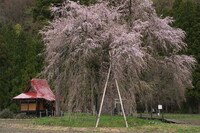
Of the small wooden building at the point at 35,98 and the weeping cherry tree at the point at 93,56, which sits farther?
the small wooden building at the point at 35,98

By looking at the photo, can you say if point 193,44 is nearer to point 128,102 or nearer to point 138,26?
point 138,26

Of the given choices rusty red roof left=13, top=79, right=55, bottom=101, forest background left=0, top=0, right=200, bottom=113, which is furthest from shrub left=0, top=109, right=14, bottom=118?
forest background left=0, top=0, right=200, bottom=113

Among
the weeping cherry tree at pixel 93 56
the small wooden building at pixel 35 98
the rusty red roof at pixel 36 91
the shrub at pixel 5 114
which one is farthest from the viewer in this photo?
the small wooden building at pixel 35 98

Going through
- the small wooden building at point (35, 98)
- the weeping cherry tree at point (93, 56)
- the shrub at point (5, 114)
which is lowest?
the shrub at point (5, 114)

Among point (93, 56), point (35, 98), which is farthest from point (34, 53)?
point (93, 56)

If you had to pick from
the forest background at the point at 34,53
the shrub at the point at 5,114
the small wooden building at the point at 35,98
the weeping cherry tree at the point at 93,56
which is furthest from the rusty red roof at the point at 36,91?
the weeping cherry tree at the point at 93,56

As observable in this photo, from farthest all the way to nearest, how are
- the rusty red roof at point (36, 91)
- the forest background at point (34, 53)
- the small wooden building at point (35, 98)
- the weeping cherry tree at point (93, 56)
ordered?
the forest background at point (34, 53) < the small wooden building at point (35, 98) < the rusty red roof at point (36, 91) < the weeping cherry tree at point (93, 56)

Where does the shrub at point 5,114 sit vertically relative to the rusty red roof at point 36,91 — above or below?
below

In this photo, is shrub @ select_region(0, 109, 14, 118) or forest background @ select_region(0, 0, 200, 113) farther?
forest background @ select_region(0, 0, 200, 113)

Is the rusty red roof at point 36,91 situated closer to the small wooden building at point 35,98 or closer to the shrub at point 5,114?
the small wooden building at point 35,98

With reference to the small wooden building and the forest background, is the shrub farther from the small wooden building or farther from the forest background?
the forest background

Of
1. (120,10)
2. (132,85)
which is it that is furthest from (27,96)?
(132,85)

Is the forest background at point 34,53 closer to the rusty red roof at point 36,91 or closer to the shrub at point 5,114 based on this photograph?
the rusty red roof at point 36,91

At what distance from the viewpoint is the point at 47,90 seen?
110 feet
